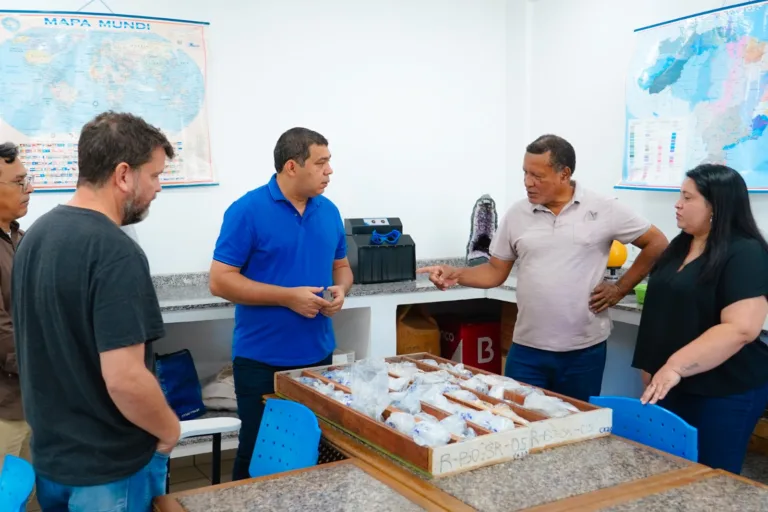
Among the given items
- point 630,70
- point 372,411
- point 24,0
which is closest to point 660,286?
point 372,411

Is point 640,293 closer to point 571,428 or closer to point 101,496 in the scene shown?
point 571,428

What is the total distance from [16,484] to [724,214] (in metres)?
2.06

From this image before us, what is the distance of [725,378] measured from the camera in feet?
7.01

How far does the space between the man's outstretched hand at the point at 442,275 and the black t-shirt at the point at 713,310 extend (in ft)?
2.51

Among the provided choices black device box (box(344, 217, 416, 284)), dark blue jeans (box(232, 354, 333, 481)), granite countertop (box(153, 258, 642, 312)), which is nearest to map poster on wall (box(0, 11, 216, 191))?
granite countertop (box(153, 258, 642, 312))

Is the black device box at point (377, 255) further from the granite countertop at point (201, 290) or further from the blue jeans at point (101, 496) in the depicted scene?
the blue jeans at point (101, 496)

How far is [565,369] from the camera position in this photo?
254cm

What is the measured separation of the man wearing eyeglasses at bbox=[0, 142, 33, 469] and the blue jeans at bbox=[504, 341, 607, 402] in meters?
1.67

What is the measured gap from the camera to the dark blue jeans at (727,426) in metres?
2.12

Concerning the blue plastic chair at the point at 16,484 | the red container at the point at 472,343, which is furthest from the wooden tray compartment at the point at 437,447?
the red container at the point at 472,343

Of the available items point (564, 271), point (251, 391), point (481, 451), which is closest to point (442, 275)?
point (564, 271)

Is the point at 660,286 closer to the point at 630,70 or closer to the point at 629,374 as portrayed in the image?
the point at 629,374

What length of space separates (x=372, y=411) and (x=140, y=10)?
8.38ft

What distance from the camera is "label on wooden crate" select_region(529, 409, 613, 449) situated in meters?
1.66
